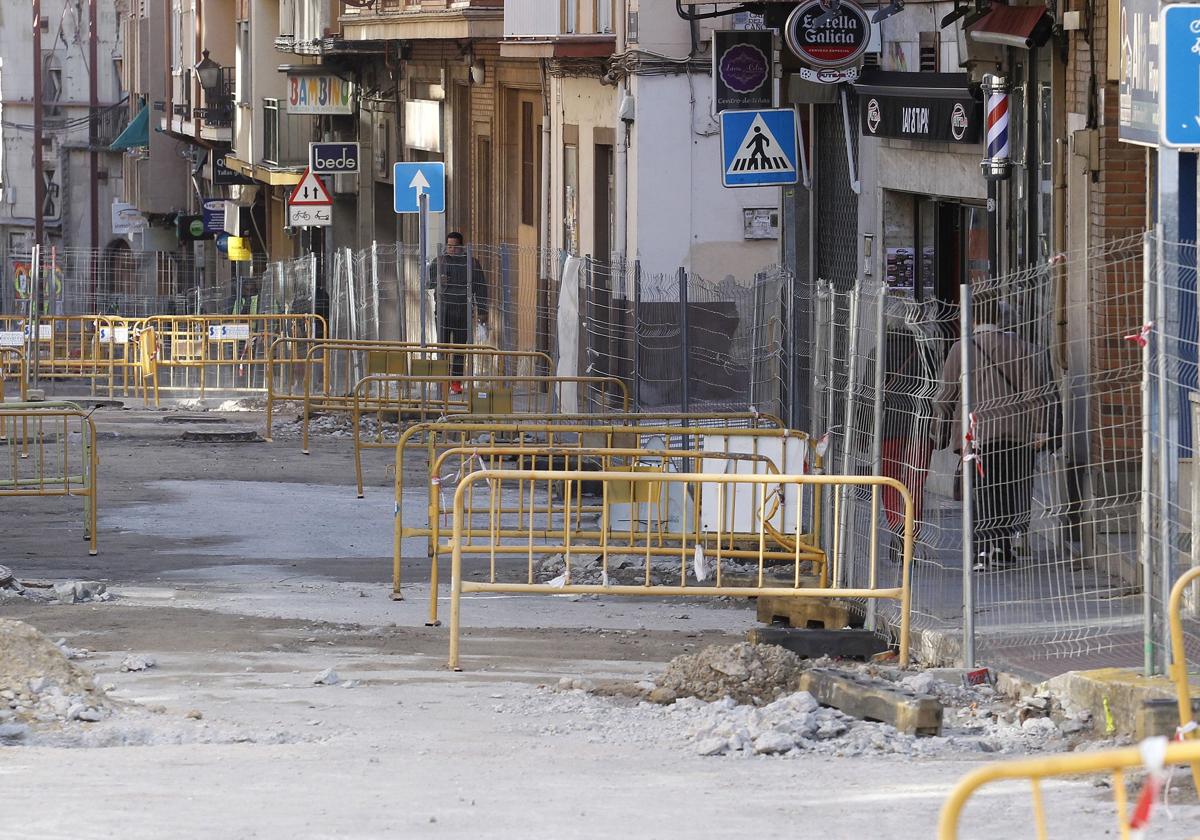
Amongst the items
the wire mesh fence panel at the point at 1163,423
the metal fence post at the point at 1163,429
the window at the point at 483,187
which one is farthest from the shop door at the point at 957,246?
the window at the point at 483,187

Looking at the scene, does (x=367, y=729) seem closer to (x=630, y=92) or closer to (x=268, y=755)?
(x=268, y=755)

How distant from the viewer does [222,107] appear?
48.2 meters

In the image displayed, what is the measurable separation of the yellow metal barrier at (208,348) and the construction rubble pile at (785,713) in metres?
17.2

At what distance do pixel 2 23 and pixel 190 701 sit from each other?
59765 mm

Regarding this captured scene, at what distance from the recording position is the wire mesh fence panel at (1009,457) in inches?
417

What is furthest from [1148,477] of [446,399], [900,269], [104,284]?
[104,284]

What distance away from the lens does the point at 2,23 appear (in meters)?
65.2

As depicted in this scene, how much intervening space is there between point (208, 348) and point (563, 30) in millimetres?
8023

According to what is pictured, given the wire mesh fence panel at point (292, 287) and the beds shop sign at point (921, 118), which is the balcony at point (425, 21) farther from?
the beds shop sign at point (921, 118)

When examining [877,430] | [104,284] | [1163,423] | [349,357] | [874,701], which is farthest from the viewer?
[104,284]

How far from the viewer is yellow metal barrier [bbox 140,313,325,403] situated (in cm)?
2814

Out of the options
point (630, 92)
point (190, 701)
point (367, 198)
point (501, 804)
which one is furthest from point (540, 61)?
point (501, 804)

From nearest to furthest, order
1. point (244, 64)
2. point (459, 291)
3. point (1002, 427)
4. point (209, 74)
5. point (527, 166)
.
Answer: point (1002, 427)
point (459, 291)
point (527, 166)
point (244, 64)
point (209, 74)

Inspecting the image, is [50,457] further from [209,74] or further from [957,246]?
[209,74]
